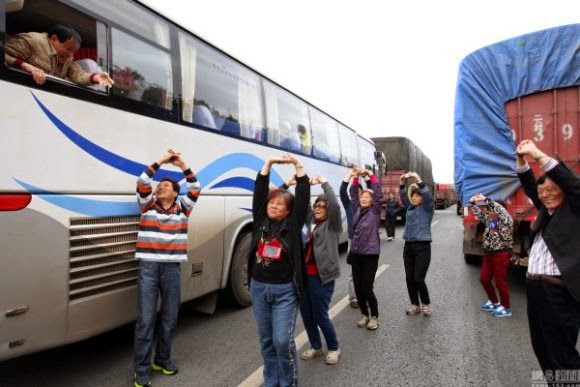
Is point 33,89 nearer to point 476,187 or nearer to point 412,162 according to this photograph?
point 476,187

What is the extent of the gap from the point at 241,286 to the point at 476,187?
3859mm

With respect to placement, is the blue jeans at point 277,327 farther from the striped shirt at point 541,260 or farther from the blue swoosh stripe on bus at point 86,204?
the striped shirt at point 541,260

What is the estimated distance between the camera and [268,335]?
2.94 m

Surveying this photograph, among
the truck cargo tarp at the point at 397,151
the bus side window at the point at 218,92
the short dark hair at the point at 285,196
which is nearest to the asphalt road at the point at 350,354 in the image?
the short dark hair at the point at 285,196

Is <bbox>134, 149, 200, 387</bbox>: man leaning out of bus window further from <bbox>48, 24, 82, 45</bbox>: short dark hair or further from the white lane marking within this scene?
<bbox>48, 24, 82, 45</bbox>: short dark hair

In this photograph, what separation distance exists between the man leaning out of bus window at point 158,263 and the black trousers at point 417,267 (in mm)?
2988

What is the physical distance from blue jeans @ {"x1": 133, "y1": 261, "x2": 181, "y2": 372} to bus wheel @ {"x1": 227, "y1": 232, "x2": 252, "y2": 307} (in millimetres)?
1597

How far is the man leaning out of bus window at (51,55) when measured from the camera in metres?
2.85

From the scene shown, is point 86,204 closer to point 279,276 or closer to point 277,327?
point 279,276

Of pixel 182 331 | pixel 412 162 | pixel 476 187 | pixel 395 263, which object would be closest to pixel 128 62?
pixel 182 331

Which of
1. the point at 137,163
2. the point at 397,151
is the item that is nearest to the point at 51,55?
the point at 137,163

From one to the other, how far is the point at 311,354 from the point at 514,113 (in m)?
4.79

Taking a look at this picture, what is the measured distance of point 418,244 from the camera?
5.18 m

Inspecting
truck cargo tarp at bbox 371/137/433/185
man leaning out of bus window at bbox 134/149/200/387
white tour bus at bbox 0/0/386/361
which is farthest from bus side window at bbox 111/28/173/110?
truck cargo tarp at bbox 371/137/433/185
